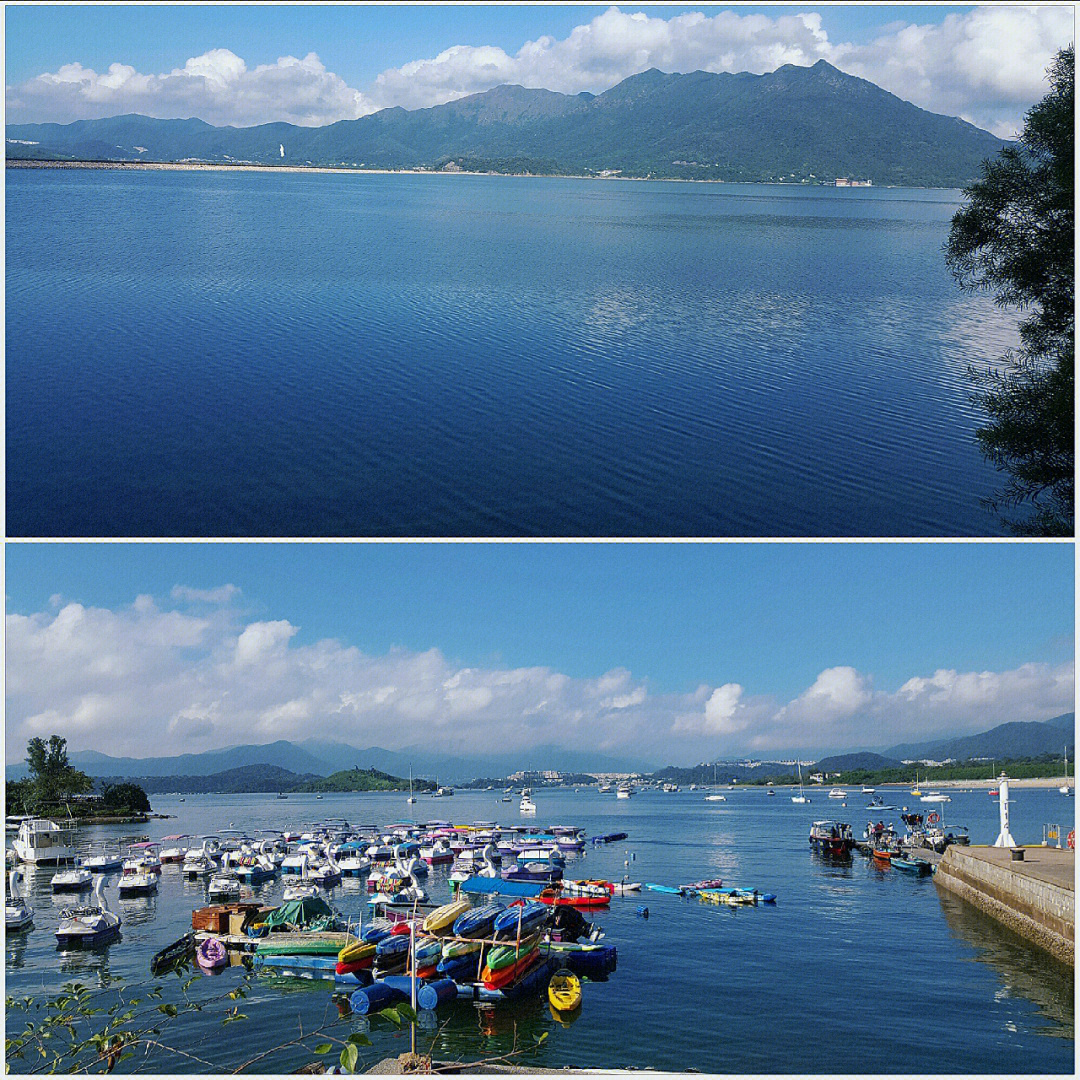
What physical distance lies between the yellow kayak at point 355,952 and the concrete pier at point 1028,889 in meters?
8.56

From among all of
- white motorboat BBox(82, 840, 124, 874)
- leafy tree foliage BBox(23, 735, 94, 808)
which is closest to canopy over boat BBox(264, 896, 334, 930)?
white motorboat BBox(82, 840, 124, 874)

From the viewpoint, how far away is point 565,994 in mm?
12164

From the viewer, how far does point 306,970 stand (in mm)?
14219

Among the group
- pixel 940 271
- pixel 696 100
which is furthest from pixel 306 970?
pixel 696 100

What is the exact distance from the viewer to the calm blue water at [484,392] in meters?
12.1

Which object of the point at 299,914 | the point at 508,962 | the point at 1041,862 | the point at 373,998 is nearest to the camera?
the point at 373,998

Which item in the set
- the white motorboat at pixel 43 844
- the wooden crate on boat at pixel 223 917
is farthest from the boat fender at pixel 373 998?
the white motorboat at pixel 43 844

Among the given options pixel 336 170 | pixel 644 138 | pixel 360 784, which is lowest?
pixel 360 784

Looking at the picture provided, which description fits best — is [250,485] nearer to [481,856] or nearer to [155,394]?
[155,394]

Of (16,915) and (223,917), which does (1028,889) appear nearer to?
(223,917)

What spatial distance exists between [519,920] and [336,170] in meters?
86.6

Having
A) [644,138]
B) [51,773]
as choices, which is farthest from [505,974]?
[644,138]

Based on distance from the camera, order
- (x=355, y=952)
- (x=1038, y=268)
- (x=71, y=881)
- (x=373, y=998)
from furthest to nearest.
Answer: (x=71, y=881)
(x=355, y=952)
(x=1038, y=268)
(x=373, y=998)

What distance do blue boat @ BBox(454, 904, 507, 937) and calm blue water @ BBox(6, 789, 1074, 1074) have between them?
0.98 meters
